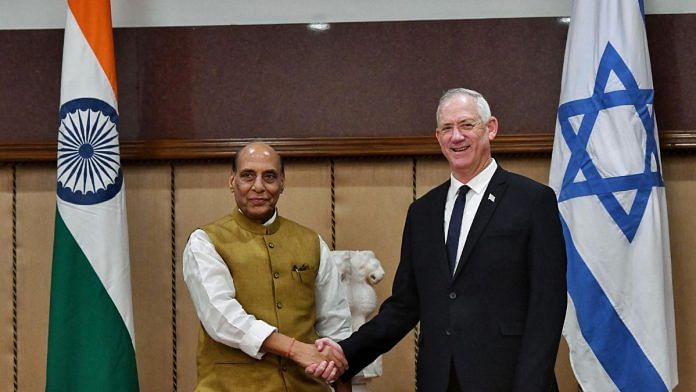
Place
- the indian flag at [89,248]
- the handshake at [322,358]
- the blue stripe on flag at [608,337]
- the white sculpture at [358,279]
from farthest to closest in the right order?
the indian flag at [89,248] → the blue stripe on flag at [608,337] → the white sculpture at [358,279] → the handshake at [322,358]

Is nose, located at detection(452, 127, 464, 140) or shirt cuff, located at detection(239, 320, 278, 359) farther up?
nose, located at detection(452, 127, 464, 140)

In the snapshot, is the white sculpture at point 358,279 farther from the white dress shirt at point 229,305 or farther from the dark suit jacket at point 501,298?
the dark suit jacket at point 501,298

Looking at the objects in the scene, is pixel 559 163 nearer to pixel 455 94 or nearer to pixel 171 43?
pixel 455 94

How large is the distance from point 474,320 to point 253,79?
6.73 feet

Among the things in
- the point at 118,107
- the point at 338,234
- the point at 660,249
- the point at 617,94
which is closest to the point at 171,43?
the point at 118,107

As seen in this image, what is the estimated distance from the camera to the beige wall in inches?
181

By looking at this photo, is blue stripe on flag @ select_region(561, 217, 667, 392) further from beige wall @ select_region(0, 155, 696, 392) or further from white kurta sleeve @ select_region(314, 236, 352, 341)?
white kurta sleeve @ select_region(314, 236, 352, 341)

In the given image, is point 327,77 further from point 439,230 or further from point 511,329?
point 511,329

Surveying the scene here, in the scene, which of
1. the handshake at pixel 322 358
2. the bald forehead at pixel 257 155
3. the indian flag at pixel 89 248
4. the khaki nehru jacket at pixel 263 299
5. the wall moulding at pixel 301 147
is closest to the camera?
the handshake at pixel 322 358

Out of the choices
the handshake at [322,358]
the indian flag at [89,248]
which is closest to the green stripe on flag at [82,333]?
the indian flag at [89,248]

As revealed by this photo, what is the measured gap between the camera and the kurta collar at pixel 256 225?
3.76 meters

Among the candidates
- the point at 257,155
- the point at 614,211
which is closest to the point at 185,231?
the point at 257,155

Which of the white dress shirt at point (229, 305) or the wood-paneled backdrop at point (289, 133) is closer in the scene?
the white dress shirt at point (229, 305)

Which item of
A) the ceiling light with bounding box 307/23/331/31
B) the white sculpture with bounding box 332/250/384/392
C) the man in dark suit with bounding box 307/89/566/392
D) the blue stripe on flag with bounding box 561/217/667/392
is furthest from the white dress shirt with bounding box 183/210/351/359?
the ceiling light with bounding box 307/23/331/31
